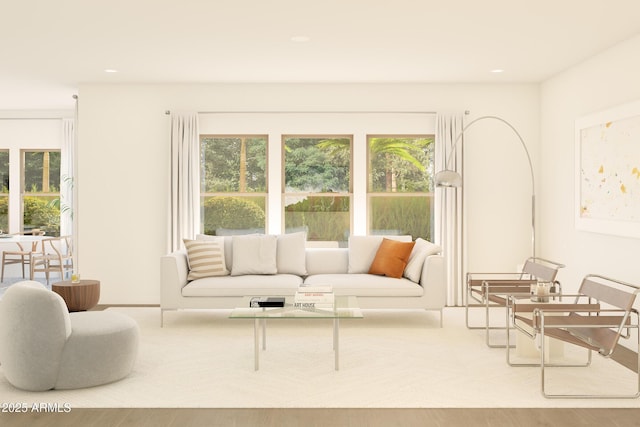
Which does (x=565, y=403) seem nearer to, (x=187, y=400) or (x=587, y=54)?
(x=187, y=400)

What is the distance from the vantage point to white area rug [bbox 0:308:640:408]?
14.3 ft

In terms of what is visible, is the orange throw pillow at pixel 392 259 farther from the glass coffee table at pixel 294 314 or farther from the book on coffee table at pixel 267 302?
the book on coffee table at pixel 267 302

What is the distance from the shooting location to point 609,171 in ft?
20.6

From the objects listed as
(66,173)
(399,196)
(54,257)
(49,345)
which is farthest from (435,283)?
(66,173)

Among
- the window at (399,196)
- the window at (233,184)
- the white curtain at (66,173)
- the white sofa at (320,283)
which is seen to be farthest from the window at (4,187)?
the window at (399,196)

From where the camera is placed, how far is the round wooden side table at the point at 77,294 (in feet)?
22.3

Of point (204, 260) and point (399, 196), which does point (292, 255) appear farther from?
point (399, 196)

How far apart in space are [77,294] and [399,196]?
3.92 meters

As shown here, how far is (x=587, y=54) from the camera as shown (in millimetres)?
6633

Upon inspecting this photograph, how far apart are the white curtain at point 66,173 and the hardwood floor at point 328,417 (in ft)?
Result: 23.5

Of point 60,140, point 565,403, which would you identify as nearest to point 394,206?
point 565,403

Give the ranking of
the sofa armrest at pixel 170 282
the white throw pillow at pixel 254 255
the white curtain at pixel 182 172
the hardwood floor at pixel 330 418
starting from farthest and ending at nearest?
the white curtain at pixel 182 172 → the white throw pillow at pixel 254 255 → the sofa armrest at pixel 170 282 → the hardwood floor at pixel 330 418

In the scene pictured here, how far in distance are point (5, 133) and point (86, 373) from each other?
24.8 feet

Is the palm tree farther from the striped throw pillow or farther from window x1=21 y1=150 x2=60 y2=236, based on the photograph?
window x1=21 y1=150 x2=60 y2=236
